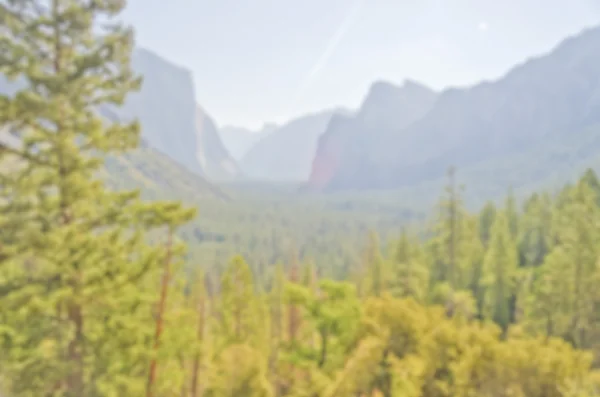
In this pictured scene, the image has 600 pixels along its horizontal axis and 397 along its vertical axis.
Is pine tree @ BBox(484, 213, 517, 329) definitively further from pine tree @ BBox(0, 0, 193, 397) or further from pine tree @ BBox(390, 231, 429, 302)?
pine tree @ BBox(0, 0, 193, 397)

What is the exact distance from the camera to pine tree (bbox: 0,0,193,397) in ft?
34.5

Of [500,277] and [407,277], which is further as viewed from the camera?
[500,277]

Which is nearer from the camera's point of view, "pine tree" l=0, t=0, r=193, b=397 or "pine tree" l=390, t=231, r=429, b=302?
"pine tree" l=0, t=0, r=193, b=397

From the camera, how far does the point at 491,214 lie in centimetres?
5900

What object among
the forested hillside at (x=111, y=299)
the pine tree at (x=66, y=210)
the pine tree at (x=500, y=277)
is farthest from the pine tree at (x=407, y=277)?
the pine tree at (x=66, y=210)

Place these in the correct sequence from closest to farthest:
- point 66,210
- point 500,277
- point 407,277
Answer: point 66,210 → point 407,277 → point 500,277

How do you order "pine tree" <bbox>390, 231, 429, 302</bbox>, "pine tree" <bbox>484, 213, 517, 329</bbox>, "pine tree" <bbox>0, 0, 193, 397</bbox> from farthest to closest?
1. "pine tree" <bbox>484, 213, 517, 329</bbox>
2. "pine tree" <bbox>390, 231, 429, 302</bbox>
3. "pine tree" <bbox>0, 0, 193, 397</bbox>

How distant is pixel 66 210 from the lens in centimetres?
1135

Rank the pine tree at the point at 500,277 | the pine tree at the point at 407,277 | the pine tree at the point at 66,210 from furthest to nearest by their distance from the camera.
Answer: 1. the pine tree at the point at 500,277
2. the pine tree at the point at 407,277
3. the pine tree at the point at 66,210

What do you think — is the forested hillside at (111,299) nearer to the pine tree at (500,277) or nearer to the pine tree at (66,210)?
the pine tree at (66,210)

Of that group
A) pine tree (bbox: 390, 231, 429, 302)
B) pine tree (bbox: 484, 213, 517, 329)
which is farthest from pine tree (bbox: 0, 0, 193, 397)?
pine tree (bbox: 484, 213, 517, 329)

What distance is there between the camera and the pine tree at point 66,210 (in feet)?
34.5

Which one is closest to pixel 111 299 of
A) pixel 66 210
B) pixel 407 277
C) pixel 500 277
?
pixel 66 210

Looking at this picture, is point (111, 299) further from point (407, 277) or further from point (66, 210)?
point (407, 277)
